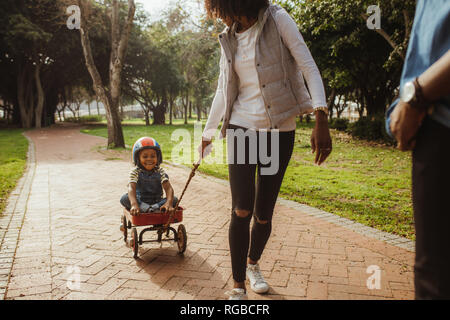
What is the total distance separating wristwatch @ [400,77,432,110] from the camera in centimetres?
116

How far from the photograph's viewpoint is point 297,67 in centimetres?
241

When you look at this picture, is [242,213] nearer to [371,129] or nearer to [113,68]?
[113,68]

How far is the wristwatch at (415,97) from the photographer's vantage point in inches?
45.7

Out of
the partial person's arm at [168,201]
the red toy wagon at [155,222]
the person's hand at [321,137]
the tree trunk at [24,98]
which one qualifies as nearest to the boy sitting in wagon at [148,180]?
the partial person's arm at [168,201]

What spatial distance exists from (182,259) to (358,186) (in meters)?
4.21

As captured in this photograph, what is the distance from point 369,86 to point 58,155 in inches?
565

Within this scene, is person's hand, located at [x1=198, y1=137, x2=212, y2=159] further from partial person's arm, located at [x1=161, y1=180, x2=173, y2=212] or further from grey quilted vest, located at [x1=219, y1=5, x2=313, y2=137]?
partial person's arm, located at [x1=161, y1=180, x2=173, y2=212]

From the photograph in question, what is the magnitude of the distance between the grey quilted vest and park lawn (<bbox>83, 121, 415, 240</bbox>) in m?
2.56

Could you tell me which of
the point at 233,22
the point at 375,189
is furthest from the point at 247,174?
the point at 375,189

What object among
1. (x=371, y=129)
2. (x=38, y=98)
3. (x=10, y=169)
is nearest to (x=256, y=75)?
(x=10, y=169)

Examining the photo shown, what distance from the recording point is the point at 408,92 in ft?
3.92

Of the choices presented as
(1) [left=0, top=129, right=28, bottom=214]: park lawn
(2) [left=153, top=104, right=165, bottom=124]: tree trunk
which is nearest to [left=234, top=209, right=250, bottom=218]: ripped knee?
(1) [left=0, top=129, right=28, bottom=214]: park lawn
